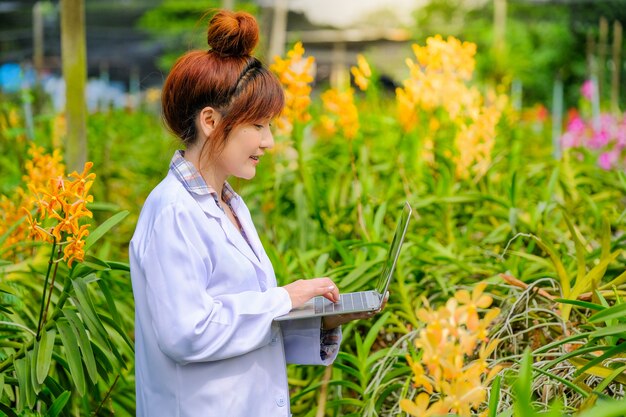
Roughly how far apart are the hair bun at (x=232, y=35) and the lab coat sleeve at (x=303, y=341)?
1.78 ft

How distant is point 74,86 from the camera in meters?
3.10

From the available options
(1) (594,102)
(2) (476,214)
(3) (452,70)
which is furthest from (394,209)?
(1) (594,102)

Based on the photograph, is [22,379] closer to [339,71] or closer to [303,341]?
[303,341]

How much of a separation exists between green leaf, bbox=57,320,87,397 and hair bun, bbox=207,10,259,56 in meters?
0.71

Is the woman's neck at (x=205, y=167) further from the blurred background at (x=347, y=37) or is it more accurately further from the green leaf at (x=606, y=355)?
the blurred background at (x=347, y=37)

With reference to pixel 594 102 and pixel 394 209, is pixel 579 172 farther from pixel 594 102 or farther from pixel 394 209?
pixel 594 102

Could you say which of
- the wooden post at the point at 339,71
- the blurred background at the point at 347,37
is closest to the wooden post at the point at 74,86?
the wooden post at the point at 339,71

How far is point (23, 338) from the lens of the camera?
2.14 metres

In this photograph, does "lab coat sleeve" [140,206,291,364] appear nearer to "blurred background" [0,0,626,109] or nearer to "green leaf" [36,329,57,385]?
"green leaf" [36,329,57,385]

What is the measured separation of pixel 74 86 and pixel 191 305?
75.6 inches

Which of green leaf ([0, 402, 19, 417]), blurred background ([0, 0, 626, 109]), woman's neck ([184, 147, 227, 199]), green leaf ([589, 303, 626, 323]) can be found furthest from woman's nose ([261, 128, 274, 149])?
blurred background ([0, 0, 626, 109])

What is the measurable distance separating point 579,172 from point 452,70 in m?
0.79

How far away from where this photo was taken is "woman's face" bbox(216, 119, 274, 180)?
1.58 meters

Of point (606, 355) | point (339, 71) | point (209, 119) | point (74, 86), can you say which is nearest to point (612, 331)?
point (606, 355)
